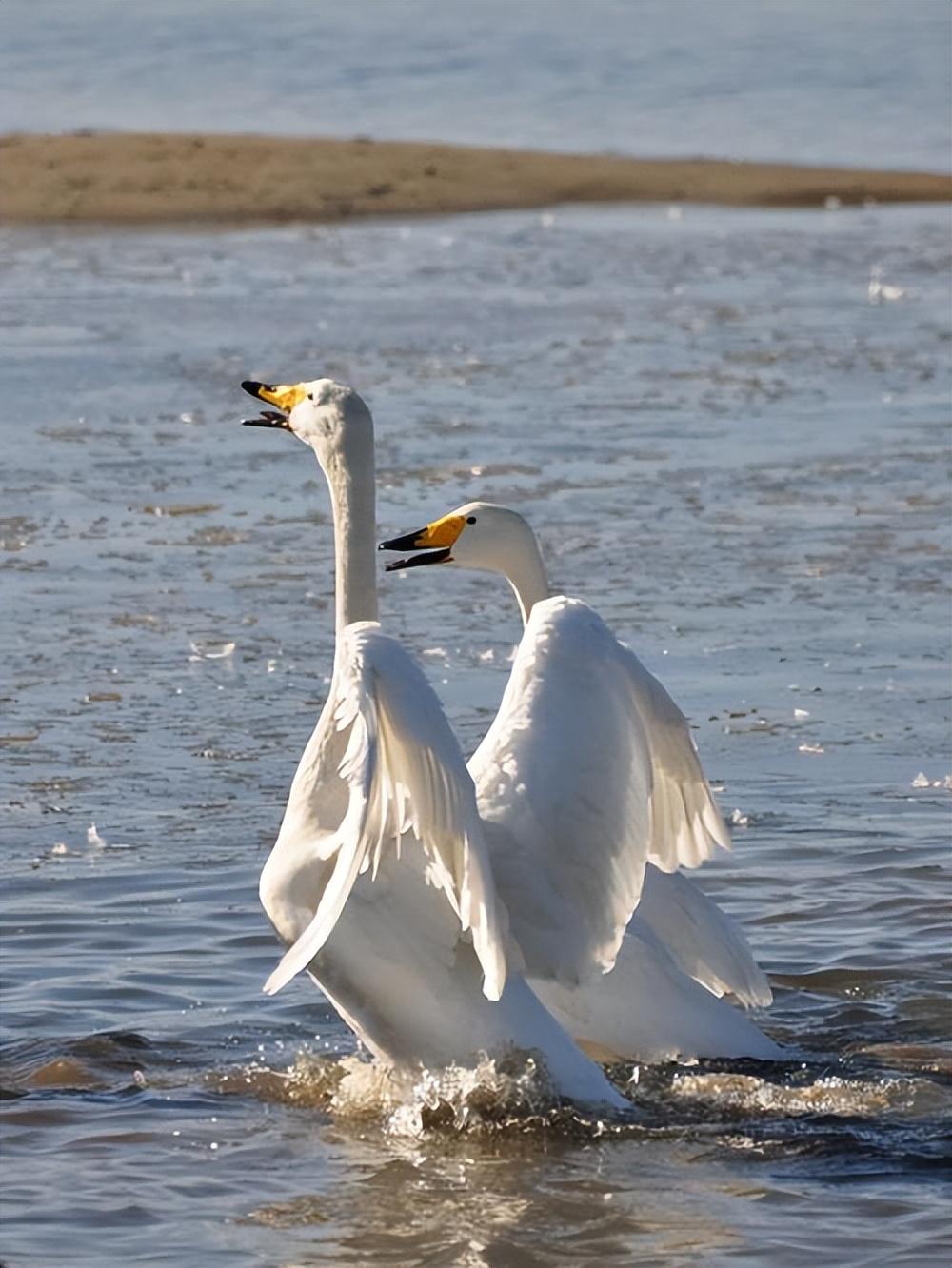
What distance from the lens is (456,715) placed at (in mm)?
8961

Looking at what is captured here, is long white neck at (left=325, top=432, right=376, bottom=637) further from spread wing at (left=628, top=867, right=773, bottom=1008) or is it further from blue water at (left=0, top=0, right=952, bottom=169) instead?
blue water at (left=0, top=0, right=952, bottom=169)

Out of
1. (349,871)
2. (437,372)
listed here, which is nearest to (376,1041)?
(349,871)

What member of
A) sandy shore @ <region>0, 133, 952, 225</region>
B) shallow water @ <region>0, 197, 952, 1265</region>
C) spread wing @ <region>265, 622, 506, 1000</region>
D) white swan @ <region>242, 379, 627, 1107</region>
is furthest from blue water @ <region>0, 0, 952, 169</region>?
spread wing @ <region>265, 622, 506, 1000</region>

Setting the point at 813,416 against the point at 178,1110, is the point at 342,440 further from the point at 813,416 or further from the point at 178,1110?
the point at 813,416

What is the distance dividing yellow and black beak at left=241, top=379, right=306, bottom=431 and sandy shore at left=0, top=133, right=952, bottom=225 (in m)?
15.7

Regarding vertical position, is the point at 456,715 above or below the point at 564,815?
below

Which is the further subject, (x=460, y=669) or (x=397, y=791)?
(x=460, y=669)

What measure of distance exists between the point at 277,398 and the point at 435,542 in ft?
2.06

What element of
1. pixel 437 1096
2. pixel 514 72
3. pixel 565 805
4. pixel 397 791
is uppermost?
pixel 514 72

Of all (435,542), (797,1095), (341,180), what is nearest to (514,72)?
(341,180)

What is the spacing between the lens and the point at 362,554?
6.67 metres

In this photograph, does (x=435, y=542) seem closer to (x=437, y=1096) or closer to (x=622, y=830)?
(x=622, y=830)

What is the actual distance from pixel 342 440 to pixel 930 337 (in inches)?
402

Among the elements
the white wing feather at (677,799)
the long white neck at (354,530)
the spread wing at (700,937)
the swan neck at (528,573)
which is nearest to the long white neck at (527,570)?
the swan neck at (528,573)
